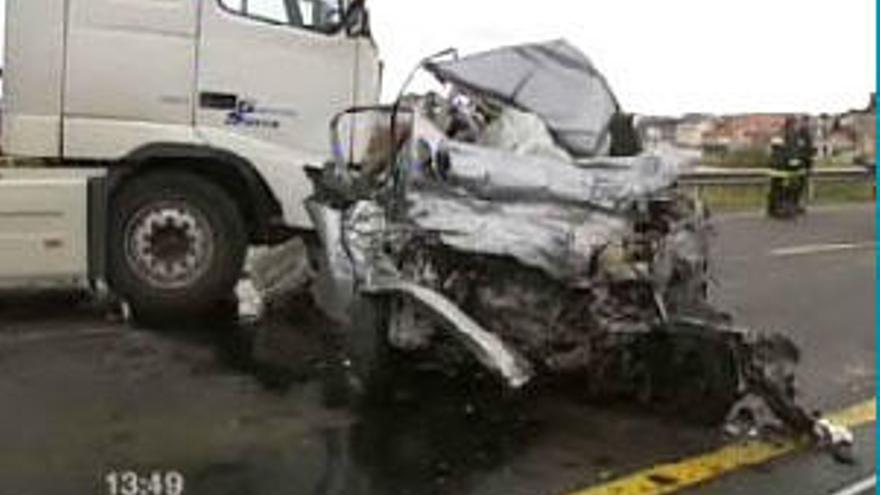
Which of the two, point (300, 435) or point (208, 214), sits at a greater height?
point (208, 214)

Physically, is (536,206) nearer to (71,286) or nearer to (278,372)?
(278,372)

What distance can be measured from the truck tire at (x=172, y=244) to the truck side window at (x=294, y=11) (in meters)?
1.18

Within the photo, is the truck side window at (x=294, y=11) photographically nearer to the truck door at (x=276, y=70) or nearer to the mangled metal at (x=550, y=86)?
the truck door at (x=276, y=70)

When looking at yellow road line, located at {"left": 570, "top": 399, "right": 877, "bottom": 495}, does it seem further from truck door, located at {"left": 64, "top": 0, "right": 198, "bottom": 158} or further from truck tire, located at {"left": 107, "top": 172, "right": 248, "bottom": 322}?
truck door, located at {"left": 64, "top": 0, "right": 198, "bottom": 158}

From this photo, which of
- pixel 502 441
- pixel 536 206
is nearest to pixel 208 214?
pixel 536 206

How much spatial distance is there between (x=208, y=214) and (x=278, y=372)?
7.02ft

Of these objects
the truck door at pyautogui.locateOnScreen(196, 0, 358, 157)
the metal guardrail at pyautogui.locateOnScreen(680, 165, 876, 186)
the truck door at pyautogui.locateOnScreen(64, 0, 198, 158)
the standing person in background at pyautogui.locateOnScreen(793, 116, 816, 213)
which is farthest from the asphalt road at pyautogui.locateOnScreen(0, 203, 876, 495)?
the standing person in background at pyautogui.locateOnScreen(793, 116, 816, 213)

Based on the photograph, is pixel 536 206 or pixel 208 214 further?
pixel 208 214

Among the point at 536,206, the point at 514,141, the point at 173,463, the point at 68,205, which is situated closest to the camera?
the point at 173,463

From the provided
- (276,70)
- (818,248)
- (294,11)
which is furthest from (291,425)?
(818,248)

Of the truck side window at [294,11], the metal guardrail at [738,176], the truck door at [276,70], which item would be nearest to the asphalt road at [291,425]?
the truck door at [276,70]

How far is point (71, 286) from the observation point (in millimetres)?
11133

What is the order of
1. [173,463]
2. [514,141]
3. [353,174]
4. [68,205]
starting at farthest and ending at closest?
[68,205] → [353,174] → [514,141] → [173,463]
